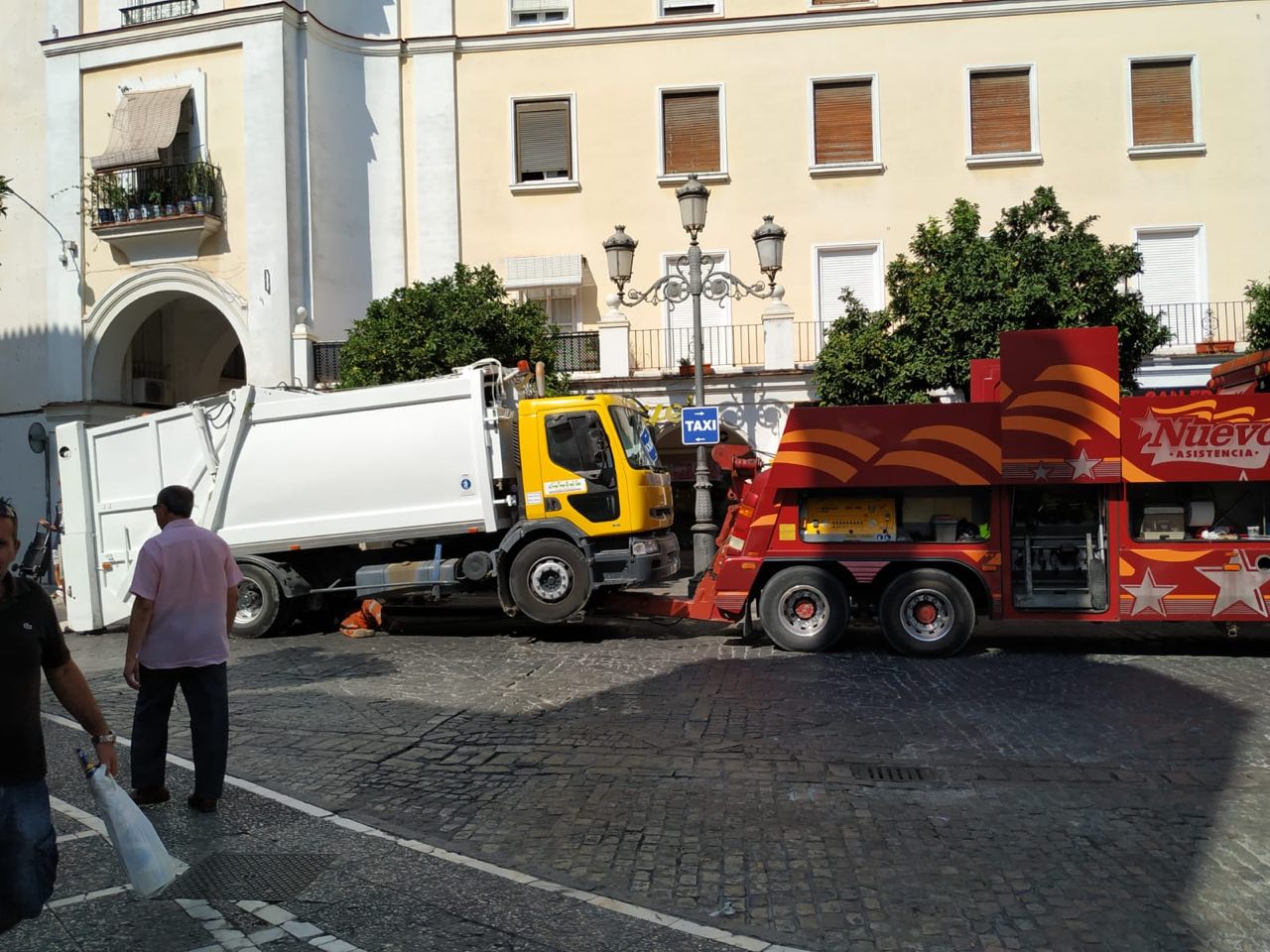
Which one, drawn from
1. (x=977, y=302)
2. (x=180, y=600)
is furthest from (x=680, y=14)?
(x=180, y=600)

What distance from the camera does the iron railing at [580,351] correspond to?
63.1 feet

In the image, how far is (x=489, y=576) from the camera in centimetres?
1151

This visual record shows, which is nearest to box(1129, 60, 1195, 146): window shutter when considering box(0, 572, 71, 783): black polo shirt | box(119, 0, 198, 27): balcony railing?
box(119, 0, 198, 27): balcony railing

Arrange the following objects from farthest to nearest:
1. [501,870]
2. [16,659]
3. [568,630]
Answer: [568,630]
[501,870]
[16,659]

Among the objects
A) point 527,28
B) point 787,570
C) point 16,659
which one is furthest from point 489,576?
point 527,28

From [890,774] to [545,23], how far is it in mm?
18036

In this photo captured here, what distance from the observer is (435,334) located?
52.0ft

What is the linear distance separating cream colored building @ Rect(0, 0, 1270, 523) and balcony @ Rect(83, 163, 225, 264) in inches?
2.2

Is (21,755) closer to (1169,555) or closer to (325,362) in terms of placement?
(1169,555)

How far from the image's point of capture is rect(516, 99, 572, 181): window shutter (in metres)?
20.4

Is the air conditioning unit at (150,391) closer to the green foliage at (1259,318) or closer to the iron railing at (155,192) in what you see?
the iron railing at (155,192)

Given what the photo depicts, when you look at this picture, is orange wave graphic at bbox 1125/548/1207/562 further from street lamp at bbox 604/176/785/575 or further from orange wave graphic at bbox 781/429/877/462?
street lamp at bbox 604/176/785/575

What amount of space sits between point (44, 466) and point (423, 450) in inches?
517

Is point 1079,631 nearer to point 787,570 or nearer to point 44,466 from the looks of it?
point 787,570
